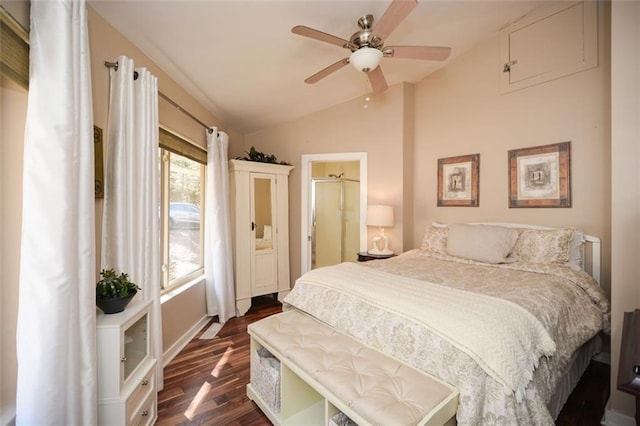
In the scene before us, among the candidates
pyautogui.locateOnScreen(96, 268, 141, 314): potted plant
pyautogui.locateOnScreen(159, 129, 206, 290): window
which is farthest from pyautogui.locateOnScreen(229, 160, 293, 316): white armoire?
pyautogui.locateOnScreen(96, 268, 141, 314): potted plant

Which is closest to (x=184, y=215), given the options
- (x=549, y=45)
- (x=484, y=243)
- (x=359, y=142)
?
(x=359, y=142)

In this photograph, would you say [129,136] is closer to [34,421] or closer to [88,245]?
[88,245]

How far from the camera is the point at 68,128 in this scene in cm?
115

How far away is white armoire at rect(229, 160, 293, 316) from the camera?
339cm

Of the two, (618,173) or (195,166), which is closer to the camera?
(618,173)

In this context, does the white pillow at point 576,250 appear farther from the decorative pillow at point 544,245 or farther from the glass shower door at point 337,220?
the glass shower door at point 337,220

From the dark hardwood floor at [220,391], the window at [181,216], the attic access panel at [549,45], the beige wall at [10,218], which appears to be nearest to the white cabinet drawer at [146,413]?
the dark hardwood floor at [220,391]

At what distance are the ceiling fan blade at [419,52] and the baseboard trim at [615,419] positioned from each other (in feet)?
7.89

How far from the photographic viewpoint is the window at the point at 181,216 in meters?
2.57

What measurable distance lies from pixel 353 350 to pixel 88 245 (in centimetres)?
136

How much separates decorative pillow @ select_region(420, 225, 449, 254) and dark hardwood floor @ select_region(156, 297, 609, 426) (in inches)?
53.7

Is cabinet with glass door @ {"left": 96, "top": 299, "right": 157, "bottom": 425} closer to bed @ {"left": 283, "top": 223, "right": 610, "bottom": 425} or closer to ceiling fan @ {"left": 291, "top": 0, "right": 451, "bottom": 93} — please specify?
bed @ {"left": 283, "top": 223, "right": 610, "bottom": 425}

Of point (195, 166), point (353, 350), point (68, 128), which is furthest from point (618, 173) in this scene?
point (195, 166)

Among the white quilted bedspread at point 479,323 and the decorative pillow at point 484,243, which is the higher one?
the decorative pillow at point 484,243
